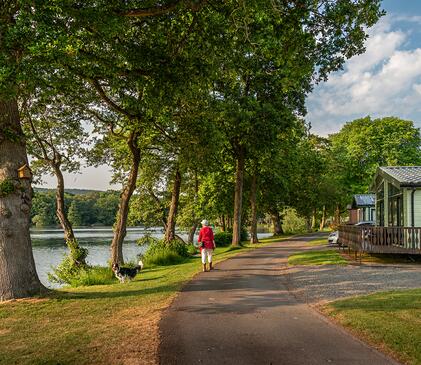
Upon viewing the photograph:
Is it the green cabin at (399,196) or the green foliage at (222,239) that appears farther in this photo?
the green foliage at (222,239)

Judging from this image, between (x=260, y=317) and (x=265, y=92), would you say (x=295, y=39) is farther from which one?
(x=265, y=92)

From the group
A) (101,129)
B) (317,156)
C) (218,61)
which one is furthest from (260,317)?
(317,156)

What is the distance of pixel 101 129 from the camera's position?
24.4 m

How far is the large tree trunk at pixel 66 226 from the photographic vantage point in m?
21.2

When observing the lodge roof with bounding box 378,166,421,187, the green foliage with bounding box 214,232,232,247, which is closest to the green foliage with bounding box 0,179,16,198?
the lodge roof with bounding box 378,166,421,187

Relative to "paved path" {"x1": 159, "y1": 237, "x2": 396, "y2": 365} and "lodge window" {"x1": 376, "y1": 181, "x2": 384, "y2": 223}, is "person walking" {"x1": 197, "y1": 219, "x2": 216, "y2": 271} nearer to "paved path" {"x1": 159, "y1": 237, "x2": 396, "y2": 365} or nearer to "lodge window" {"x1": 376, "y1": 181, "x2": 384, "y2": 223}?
"paved path" {"x1": 159, "y1": 237, "x2": 396, "y2": 365}

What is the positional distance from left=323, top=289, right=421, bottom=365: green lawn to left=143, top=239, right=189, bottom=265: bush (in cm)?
1496

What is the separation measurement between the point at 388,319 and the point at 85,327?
5.84 meters

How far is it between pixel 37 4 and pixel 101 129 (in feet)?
Result: 54.8

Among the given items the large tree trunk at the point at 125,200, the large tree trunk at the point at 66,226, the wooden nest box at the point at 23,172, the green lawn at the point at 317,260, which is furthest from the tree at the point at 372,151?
the wooden nest box at the point at 23,172

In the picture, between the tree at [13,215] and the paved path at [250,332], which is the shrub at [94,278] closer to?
the tree at [13,215]

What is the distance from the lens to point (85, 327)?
816 cm

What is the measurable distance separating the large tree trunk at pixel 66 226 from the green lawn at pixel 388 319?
14.5 metres

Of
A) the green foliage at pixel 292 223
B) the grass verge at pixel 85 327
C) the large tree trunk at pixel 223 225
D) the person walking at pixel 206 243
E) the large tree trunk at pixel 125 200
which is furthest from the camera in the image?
the green foliage at pixel 292 223
